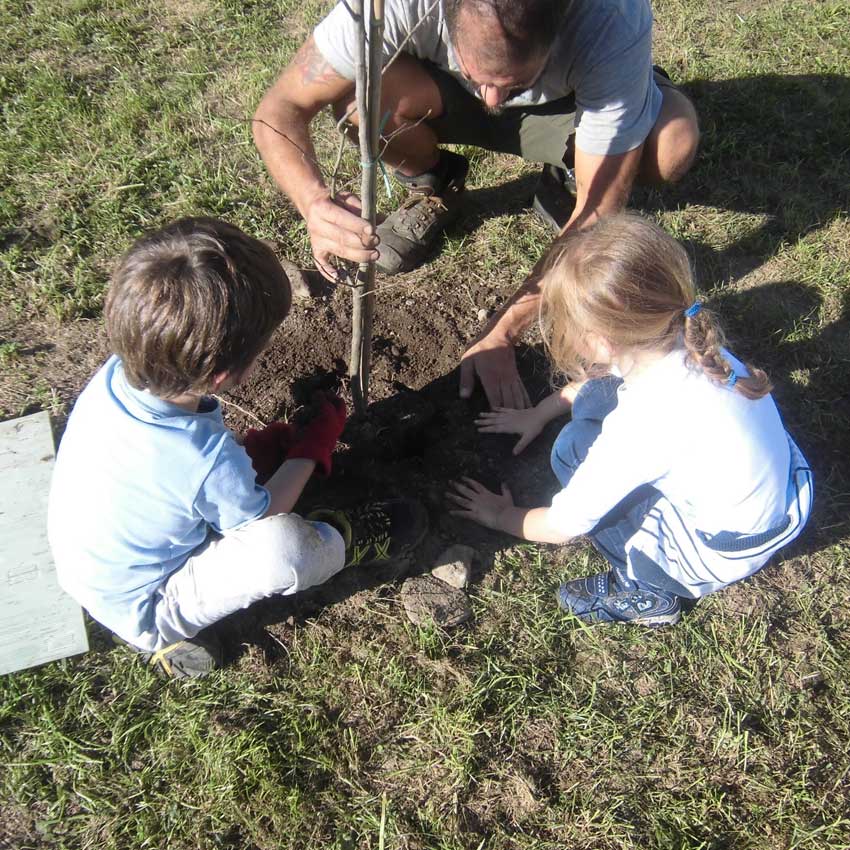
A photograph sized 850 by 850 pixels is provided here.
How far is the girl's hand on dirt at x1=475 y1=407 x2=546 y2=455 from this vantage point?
8.39 feet

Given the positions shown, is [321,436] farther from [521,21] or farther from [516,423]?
[521,21]

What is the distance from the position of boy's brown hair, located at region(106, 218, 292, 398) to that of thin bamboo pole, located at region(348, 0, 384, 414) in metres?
0.34

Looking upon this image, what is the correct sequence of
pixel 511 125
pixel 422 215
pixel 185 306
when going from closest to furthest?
pixel 185 306
pixel 511 125
pixel 422 215

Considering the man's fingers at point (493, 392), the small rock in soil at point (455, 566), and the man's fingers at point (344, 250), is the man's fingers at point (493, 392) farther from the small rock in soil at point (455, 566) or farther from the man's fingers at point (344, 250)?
the man's fingers at point (344, 250)

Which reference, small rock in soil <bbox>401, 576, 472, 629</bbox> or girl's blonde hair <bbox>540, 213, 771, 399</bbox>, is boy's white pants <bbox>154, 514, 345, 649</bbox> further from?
girl's blonde hair <bbox>540, 213, 771, 399</bbox>

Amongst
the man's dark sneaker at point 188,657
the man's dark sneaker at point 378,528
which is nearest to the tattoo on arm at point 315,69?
the man's dark sneaker at point 378,528

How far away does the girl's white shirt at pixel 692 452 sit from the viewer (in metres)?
1.69

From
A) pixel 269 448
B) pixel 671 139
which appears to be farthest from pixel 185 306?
pixel 671 139

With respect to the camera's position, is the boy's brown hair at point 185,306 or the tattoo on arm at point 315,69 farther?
the tattoo on arm at point 315,69

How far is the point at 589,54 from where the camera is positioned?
7.59ft

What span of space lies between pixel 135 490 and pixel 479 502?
1.14 metres

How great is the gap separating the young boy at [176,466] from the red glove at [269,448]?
0.32 m

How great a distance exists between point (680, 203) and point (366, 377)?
1894 millimetres

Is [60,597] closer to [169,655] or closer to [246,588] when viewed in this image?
[169,655]
